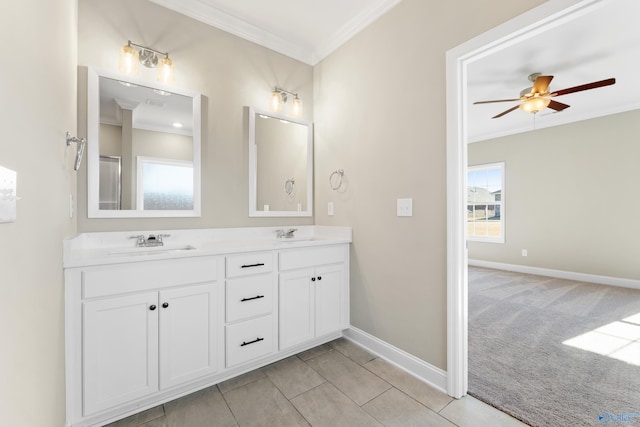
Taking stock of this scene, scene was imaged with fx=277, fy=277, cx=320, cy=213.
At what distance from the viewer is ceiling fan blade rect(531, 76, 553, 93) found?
284cm

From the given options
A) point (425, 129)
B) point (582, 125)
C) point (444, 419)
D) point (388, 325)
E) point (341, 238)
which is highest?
point (582, 125)

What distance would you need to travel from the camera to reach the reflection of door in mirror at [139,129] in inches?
75.3

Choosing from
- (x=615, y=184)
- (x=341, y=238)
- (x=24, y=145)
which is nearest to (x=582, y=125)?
(x=615, y=184)

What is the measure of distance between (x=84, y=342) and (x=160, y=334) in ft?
1.11

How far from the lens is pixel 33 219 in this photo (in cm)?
82

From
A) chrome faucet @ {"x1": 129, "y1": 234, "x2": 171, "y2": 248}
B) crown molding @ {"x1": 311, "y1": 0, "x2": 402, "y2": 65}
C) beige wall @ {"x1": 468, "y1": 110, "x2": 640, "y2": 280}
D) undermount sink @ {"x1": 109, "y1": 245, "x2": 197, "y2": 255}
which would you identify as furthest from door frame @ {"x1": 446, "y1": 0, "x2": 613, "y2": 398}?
beige wall @ {"x1": 468, "y1": 110, "x2": 640, "y2": 280}

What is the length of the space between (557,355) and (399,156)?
6.62 ft

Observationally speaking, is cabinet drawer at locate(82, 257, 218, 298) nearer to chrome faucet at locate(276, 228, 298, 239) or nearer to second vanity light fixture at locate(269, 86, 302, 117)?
chrome faucet at locate(276, 228, 298, 239)

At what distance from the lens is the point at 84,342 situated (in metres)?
1.40

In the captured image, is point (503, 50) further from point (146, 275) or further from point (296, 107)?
point (146, 275)

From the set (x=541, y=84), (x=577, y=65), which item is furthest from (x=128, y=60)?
(x=577, y=65)

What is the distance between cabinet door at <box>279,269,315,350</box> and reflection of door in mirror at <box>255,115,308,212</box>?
2.53ft

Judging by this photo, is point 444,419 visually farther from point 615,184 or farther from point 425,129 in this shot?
point 615,184

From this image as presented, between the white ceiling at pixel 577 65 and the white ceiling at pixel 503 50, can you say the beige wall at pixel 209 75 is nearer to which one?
the white ceiling at pixel 503 50
